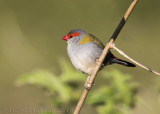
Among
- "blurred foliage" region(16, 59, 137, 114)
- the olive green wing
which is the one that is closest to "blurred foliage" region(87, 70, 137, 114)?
"blurred foliage" region(16, 59, 137, 114)

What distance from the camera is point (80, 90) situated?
147 inches

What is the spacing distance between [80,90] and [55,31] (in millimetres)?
4045

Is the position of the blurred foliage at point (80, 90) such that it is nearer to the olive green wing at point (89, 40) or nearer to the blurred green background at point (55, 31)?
the olive green wing at point (89, 40)

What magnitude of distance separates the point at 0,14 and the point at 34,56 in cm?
123

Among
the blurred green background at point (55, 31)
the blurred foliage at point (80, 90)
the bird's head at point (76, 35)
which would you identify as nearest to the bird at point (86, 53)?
the bird's head at point (76, 35)

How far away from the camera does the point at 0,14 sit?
7590mm

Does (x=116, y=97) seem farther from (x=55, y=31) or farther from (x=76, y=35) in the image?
(x=55, y=31)

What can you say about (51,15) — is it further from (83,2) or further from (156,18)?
(156,18)

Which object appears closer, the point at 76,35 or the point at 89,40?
the point at 89,40

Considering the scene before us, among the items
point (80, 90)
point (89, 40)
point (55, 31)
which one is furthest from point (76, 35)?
point (55, 31)

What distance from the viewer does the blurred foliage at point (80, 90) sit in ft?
11.7

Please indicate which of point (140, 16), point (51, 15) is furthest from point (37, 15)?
point (140, 16)

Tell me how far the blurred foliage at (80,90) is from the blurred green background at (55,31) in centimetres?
258

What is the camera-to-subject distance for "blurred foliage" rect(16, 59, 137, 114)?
3.56 metres
